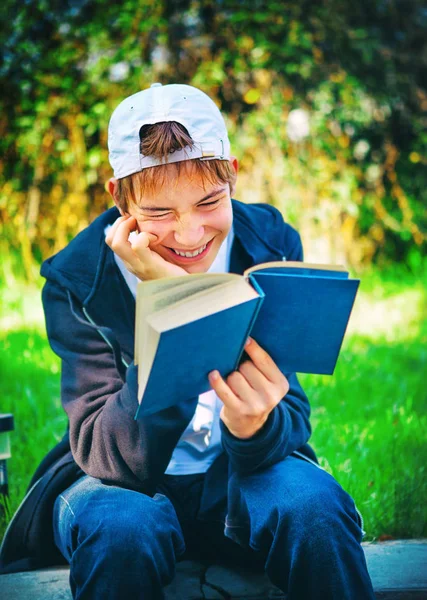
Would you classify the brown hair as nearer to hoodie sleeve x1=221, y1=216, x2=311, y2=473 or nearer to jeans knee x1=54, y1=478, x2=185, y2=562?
hoodie sleeve x1=221, y1=216, x2=311, y2=473

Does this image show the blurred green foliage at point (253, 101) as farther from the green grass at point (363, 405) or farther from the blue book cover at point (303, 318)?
the blue book cover at point (303, 318)

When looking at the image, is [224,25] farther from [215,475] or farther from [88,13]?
[215,475]

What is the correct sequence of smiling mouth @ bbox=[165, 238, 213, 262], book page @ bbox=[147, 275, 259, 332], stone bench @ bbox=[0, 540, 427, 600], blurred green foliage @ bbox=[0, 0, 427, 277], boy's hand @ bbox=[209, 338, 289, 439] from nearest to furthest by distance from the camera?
1. book page @ bbox=[147, 275, 259, 332]
2. boy's hand @ bbox=[209, 338, 289, 439]
3. smiling mouth @ bbox=[165, 238, 213, 262]
4. stone bench @ bbox=[0, 540, 427, 600]
5. blurred green foliage @ bbox=[0, 0, 427, 277]

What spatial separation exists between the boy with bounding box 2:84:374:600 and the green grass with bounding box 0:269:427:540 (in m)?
0.63

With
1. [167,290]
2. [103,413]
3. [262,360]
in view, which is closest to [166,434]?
[103,413]

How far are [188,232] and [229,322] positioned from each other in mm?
392

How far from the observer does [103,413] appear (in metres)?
1.67

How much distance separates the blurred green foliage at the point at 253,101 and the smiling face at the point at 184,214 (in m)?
3.75

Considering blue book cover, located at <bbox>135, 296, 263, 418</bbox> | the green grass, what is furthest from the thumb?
the green grass

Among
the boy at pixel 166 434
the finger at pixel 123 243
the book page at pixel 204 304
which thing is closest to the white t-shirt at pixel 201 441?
the boy at pixel 166 434

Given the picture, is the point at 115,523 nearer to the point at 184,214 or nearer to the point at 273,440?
the point at 273,440

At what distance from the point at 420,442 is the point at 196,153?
1.67m

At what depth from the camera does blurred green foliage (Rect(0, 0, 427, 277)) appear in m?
5.24

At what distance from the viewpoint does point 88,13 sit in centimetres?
525
